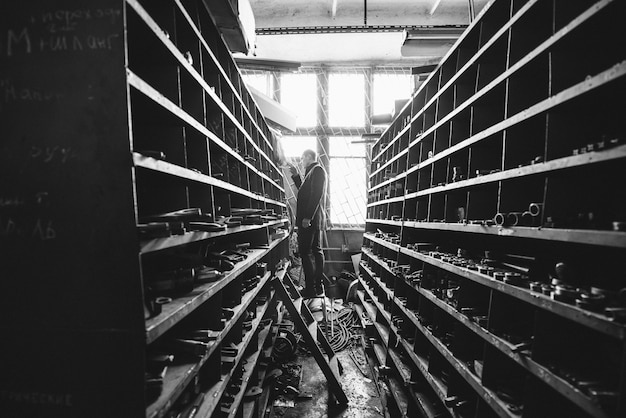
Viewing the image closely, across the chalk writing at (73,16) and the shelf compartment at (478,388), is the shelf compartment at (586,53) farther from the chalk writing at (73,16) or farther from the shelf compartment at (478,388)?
the chalk writing at (73,16)

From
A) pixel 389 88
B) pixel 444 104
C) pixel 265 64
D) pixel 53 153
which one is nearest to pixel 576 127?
pixel 444 104

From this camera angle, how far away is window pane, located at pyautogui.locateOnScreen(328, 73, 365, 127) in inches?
313

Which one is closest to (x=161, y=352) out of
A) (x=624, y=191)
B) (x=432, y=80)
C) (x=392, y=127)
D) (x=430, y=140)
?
(x=624, y=191)

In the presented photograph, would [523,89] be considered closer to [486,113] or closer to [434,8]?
[486,113]

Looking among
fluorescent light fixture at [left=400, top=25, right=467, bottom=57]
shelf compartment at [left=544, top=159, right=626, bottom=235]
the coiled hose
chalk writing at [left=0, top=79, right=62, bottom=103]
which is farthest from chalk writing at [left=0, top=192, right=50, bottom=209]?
the coiled hose

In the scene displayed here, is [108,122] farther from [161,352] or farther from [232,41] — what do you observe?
[232,41]

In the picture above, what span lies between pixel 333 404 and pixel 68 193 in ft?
10.5

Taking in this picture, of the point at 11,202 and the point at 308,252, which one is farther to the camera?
the point at 308,252

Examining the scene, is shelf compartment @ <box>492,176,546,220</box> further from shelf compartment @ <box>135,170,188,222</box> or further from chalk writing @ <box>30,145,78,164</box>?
chalk writing @ <box>30,145,78,164</box>

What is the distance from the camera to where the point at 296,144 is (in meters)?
7.93

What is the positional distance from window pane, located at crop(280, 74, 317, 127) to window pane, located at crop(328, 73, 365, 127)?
0.41m

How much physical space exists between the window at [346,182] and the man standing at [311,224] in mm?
2184

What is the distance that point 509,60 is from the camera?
5.77 feet

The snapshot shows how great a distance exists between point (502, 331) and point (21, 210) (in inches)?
83.4
